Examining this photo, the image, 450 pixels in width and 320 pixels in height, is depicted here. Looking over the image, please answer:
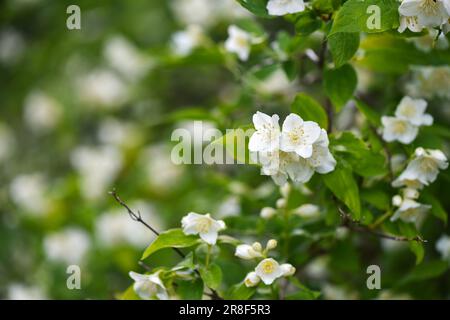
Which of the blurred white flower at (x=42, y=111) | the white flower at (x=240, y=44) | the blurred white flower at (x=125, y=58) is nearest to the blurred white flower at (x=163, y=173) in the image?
the blurred white flower at (x=125, y=58)

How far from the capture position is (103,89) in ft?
10.7

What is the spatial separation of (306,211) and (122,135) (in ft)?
5.78

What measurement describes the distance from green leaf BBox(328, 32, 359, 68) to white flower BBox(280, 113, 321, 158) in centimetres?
16

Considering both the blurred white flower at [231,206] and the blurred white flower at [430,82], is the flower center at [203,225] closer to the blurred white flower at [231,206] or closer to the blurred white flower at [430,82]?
the blurred white flower at [231,206]

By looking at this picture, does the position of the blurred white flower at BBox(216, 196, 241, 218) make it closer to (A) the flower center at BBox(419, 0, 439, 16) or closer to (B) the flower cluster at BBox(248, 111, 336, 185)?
(B) the flower cluster at BBox(248, 111, 336, 185)

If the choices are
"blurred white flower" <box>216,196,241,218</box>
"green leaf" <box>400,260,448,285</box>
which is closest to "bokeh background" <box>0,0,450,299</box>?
"blurred white flower" <box>216,196,241,218</box>

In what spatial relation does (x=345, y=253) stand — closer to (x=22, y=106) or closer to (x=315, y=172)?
(x=315, y=172)

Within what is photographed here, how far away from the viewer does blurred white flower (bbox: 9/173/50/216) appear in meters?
2.66

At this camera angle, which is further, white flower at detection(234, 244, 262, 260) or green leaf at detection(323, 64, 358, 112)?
green leaf at detection(323, 64, 358, 112)

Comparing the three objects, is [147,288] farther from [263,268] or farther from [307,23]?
[307,23]

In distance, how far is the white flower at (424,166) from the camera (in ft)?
4.40

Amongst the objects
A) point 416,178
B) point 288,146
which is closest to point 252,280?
point 288,146
